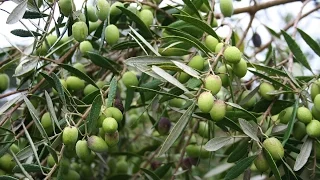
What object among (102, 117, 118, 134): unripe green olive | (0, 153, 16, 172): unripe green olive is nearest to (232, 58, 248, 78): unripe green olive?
(102, 117, 118, 134): unripe green olive

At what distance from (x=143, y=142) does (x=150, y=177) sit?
50cm

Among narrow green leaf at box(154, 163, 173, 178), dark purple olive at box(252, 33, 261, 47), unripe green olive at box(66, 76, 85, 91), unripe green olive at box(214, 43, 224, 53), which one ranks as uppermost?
unripe green olive at box(214, 43, 224, 53)

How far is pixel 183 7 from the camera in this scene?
43.0 inches

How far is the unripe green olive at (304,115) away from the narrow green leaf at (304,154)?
4 centimetres

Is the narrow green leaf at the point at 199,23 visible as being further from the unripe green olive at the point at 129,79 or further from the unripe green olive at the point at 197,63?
the unripe green olive at the point at 129,79

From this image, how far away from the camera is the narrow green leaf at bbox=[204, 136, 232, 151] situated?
A: 34.9 inches

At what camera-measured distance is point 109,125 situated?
2.77 ft

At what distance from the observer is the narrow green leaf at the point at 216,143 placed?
89cm

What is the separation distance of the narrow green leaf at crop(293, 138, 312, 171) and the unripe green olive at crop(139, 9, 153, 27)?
0.36m

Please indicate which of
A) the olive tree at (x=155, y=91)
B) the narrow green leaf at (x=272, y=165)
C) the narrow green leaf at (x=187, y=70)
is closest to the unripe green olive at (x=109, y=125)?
the olive tree at (x=155, y=91)

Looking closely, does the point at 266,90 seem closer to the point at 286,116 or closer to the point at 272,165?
the point at 286,116

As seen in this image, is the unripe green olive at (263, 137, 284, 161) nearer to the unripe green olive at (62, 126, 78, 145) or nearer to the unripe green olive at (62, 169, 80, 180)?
the unripe green olive at (62, 126, 78, 145)

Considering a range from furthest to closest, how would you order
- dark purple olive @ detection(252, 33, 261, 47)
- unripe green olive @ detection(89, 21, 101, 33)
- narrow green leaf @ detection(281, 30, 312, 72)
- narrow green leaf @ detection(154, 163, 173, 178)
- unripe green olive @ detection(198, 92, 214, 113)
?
dark purple olive @ detection(252, 33, 261, 47), narrow green leaf @ detection(154, 163, 173, 178), unripe green olive @ detection(89, 21, 101, 33), narrow green leaf @ detection(281, 30, 312, 72), unripe green olive @ detection(198, 92, 214, 113)

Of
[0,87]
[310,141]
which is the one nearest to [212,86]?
[310,141]
